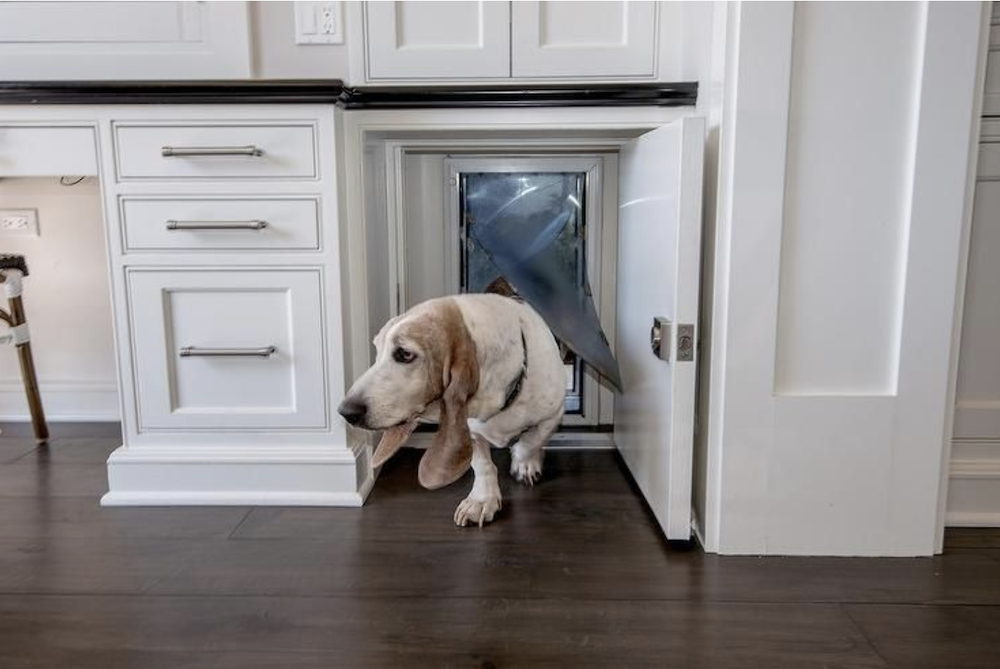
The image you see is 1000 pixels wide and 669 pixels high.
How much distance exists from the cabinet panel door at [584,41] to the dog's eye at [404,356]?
80cm

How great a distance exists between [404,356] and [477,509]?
1.24 feet

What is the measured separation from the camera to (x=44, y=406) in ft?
7.01

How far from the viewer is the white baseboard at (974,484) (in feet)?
4.54

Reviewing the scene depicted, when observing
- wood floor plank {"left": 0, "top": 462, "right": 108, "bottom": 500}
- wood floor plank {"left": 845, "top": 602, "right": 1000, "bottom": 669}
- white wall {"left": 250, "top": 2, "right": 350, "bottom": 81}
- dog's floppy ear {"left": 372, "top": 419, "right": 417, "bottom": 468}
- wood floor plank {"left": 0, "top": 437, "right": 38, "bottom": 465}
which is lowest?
wood floor plank {"left": 0, "top": 437, "right": 38, "bottom": 465}

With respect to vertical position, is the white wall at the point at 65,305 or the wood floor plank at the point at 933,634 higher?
the white wall at the point at 65,305

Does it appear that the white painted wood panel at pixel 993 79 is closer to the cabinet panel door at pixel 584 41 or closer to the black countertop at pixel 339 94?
the black countertop at pixel 339 94

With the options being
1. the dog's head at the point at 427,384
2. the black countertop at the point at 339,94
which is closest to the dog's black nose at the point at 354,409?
the dog's head at the point at 427,384

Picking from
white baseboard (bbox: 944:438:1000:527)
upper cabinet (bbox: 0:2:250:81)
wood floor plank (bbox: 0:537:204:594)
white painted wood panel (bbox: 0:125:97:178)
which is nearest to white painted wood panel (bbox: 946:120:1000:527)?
white baseboard (bbox: 944:438:1000:527)

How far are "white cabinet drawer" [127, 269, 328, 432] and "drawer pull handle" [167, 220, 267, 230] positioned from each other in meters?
0.09

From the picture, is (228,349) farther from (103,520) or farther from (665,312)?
(665,312)

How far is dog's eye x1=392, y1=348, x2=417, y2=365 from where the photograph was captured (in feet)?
4.14

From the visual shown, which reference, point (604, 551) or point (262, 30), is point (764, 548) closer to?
point (604, 551)

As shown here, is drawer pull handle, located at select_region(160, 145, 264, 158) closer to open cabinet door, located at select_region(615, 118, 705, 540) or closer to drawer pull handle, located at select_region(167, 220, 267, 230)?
drawer pull handle, located at select_region(167, 220, 267, 230)

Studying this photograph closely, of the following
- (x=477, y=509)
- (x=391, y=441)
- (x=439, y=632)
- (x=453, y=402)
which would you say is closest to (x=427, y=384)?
(x=453, y=402)
